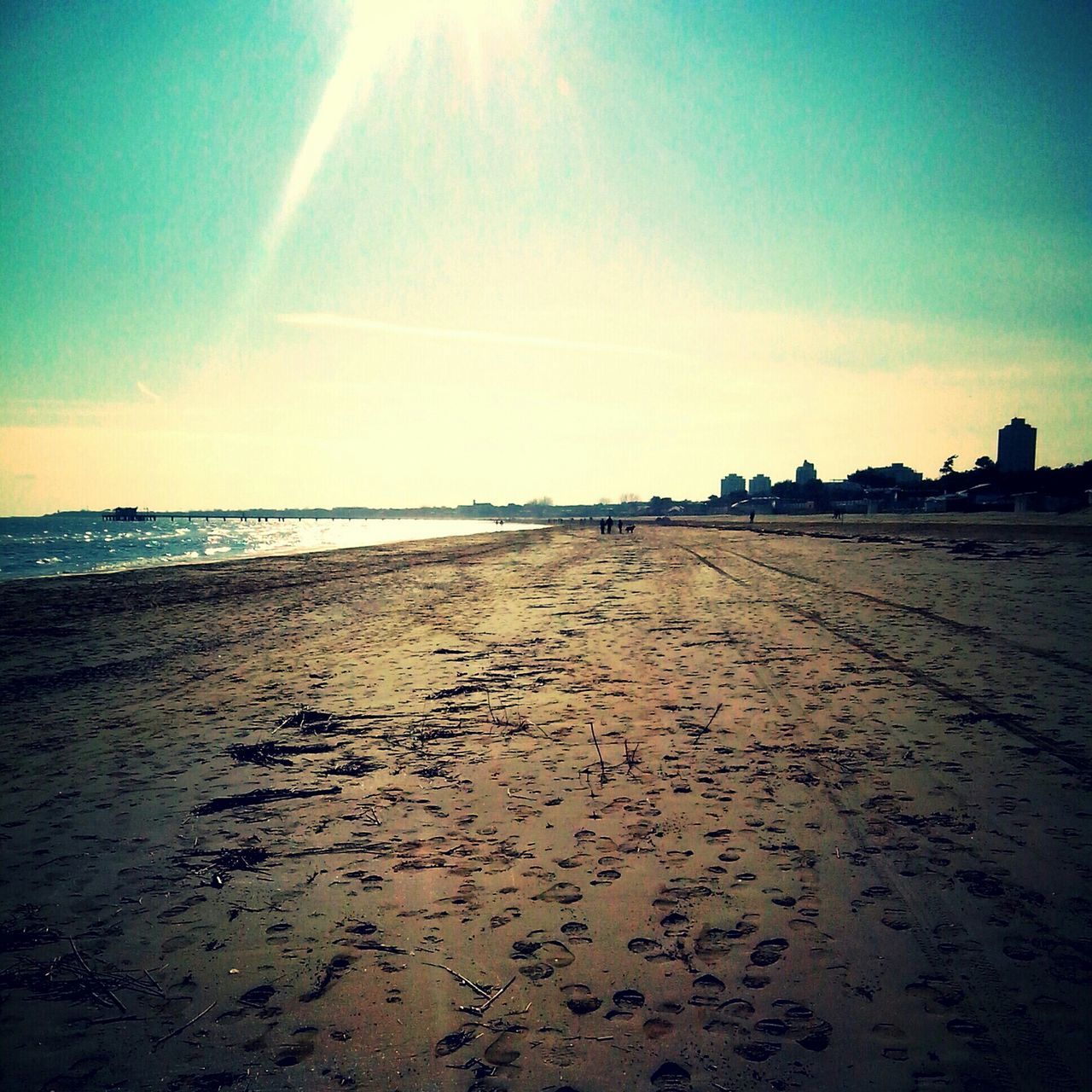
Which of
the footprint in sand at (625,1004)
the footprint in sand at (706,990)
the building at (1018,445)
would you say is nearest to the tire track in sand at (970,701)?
the footprint in sand at (706,990)

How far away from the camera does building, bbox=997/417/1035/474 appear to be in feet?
557

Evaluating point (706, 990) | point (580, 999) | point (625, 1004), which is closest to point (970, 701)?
point (706, 990)

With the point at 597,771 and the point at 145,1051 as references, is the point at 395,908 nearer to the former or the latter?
the point at 145,1051

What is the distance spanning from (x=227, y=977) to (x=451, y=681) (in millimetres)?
6557

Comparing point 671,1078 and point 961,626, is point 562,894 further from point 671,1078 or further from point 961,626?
point 961,626

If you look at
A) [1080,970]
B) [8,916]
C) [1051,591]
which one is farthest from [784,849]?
[1051,591]

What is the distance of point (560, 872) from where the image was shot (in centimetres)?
466

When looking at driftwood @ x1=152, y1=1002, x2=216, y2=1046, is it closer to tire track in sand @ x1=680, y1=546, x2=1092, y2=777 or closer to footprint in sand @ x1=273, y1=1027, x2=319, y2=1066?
footprint in sand @ x1=273, y1=1027, x2=319, y2=1066

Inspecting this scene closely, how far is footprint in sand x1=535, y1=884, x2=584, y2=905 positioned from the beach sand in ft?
0.07

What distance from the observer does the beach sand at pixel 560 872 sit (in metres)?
3.11

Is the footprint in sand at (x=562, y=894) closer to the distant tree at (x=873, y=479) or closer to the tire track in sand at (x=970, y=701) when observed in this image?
the tire track in sand at (x=970, y=701)

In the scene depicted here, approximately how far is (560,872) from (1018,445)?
679 feet

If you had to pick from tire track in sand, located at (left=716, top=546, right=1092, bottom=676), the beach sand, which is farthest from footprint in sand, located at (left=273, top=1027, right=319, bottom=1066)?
tire track in sand, located at (left=716, top=546, right=1092, bottom=676)

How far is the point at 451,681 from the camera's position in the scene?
1023 centimetres
